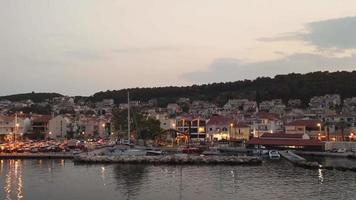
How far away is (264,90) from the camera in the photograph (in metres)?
142

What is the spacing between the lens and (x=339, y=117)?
3049 inches

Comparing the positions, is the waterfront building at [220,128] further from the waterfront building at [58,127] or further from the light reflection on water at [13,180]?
the light reflection on water at [13,180]

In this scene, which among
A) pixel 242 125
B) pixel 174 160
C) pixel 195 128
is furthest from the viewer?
Answer: pixel 195 128

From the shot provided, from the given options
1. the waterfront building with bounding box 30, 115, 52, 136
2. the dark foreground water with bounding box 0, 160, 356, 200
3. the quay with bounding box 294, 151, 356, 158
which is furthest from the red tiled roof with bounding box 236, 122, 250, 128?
the waterfront building with bounding box 30, 115, 52, 136

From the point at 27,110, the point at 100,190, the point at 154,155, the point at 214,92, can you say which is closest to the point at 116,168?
the point at 154,155

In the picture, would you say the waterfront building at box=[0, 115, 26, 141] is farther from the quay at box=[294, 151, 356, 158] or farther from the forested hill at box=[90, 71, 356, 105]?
the forested hill at box=[90, 71, 356, 105]

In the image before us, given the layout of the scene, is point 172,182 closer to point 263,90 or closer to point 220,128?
point 220,128

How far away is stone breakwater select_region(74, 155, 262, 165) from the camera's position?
47.1 meters

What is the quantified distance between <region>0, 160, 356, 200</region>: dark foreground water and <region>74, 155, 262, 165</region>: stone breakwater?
1877 millimetres

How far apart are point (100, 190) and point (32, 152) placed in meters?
26.3

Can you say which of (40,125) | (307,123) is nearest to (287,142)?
(307,123)

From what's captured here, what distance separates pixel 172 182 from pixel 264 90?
109m

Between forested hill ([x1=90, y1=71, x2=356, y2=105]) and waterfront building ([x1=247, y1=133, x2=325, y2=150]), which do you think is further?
forested hill ([x1=90, y1=71, x2=356, y2=105])

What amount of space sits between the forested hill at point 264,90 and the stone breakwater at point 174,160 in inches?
3369
